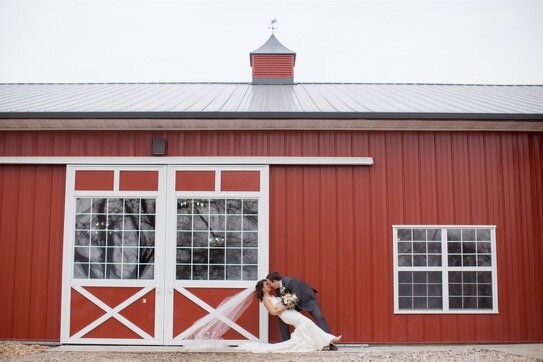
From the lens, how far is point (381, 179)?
32.7 feet

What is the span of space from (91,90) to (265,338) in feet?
25.0

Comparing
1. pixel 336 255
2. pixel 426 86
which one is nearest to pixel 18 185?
pixel 336 255

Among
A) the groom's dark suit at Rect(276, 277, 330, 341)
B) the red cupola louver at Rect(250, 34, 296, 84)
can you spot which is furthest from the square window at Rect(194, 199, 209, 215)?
the red cupola louver at Rect(250, 34, 296, 84)

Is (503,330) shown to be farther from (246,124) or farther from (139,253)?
(139,253)

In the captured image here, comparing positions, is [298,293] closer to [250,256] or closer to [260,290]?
[260,290]

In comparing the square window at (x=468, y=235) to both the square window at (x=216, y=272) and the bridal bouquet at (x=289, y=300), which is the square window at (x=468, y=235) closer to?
the bridal bouquet at (x=289, y=300)

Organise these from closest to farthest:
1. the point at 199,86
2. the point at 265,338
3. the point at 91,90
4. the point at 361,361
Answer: the point at 361,361, the point at 265,338, the point at 91,90, the point at 199,86

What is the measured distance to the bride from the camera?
8.98 metres

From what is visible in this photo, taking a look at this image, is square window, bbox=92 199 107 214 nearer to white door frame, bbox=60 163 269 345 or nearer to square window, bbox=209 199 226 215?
white door frame, bbox=60 163 269 345

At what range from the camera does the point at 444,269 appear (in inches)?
384

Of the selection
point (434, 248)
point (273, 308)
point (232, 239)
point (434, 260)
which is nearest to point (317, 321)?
point (273, 308)

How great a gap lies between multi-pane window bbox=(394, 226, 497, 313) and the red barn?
0.02 metres

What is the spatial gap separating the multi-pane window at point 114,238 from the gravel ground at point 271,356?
1.45m

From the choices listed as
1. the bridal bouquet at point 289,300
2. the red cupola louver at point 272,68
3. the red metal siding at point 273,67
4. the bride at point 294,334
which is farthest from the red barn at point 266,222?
the red metal siding at point 273,67
